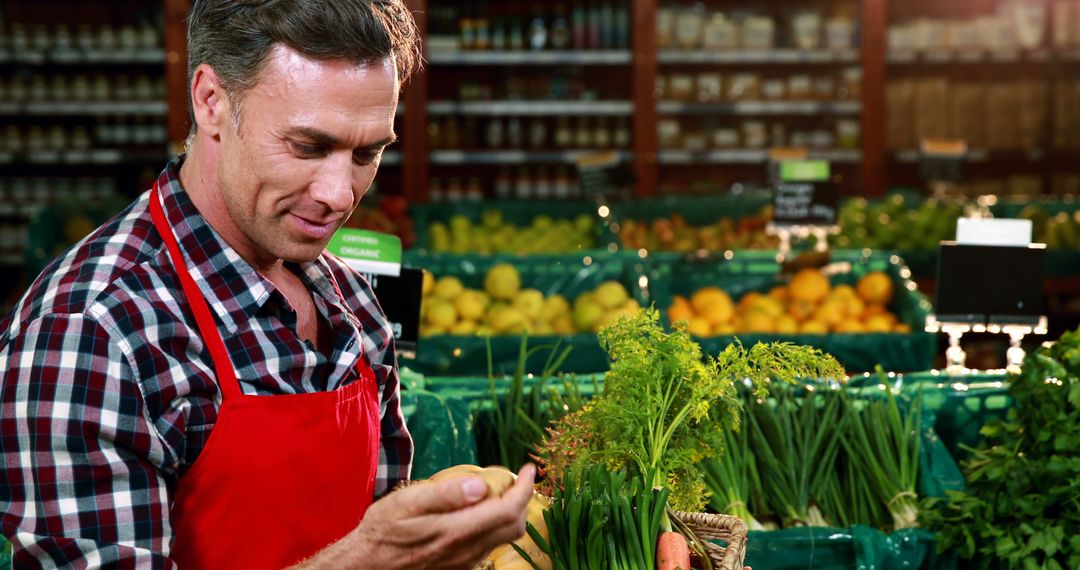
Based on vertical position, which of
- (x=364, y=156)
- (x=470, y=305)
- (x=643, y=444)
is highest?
(x=364, y=156)

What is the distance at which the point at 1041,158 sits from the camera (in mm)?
6570

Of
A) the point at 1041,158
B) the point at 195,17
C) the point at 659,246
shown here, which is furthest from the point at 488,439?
the point at 1041,158

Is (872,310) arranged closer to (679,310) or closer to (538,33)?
(679,310)

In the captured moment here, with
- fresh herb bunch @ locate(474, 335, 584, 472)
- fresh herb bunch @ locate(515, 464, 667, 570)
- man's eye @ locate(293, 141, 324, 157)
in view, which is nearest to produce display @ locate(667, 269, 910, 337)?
fresh herb bunch @ locate(474, 335, 584, 472)

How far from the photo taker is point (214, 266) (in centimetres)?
127

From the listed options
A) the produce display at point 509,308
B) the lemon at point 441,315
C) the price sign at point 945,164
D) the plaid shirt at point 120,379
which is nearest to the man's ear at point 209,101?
the plaid shirt at point 120,379

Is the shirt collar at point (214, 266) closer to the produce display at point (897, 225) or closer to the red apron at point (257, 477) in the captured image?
the red apron at point (257, 477)

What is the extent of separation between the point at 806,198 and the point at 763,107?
225 centimetres

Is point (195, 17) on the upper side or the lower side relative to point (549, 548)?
upper

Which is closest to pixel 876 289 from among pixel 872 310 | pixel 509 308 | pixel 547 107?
pixel 872 310

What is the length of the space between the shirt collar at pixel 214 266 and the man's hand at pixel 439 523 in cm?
30

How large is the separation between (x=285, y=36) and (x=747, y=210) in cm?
447

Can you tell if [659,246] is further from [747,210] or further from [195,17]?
[195,17]

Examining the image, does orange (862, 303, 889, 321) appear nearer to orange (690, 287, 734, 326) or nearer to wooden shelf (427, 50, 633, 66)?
orange (690, 287, 734, 326)
